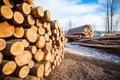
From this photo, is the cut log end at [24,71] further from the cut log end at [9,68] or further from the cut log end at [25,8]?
the cut log end at [25,8]

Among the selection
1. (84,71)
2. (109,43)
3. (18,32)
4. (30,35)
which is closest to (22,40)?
(18,32)

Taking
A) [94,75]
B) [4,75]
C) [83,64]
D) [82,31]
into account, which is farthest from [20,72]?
[82,31]

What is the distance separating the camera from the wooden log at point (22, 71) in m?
3.53

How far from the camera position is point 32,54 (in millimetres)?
4062

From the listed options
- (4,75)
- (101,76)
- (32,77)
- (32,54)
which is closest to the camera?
(4,75)

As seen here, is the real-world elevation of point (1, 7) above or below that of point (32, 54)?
above

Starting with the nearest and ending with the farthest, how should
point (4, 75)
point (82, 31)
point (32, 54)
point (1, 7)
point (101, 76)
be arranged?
1. point (1, 7)
2. point (4, 75)
3. point (32, 54)
4. point (101, 76)
5. point (82, 31)

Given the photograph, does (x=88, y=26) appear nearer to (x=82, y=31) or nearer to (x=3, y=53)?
(x=82, y=31)

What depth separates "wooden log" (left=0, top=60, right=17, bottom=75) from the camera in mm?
3254

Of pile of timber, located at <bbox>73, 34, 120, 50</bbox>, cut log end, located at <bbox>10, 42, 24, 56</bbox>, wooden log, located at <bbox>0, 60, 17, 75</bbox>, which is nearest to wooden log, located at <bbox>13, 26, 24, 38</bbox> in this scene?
cut log end, located at <bbox>10, 42, 24, 56</bbox>

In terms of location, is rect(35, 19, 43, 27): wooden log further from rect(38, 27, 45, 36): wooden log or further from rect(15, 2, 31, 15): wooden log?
rect(15, 2, 31, 15): wooden log

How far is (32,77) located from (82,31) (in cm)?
1258

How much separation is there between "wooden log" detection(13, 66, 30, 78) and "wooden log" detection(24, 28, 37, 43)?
26.0 inches

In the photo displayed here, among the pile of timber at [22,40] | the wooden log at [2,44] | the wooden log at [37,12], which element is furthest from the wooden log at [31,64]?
the wooden log at [37,12]
